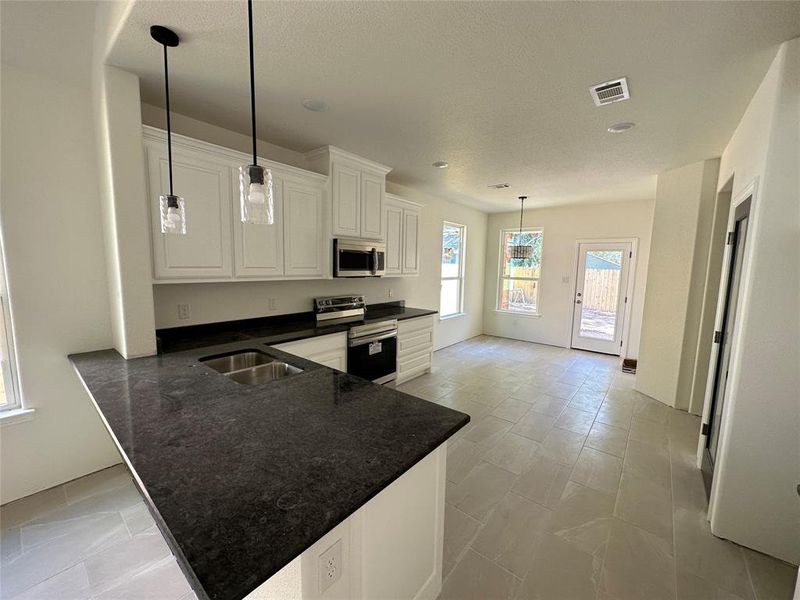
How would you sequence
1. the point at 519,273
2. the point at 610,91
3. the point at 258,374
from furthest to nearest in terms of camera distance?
1. the point at 519,273
2. the point at 258,374
3. the point at 610,91

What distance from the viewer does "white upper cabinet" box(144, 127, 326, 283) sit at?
7.23 ft

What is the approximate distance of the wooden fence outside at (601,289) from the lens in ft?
18.2

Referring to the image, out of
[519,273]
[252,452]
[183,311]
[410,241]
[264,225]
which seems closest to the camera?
[252,452]

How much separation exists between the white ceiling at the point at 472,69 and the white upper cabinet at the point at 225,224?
37cm

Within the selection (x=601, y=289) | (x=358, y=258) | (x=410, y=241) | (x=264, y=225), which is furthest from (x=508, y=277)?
(x=264, y=225)

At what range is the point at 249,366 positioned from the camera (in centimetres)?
240

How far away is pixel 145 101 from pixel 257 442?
102 inches

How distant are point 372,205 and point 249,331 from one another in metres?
1.83

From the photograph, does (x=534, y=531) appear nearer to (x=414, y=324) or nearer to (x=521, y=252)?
(x=414, y=324)

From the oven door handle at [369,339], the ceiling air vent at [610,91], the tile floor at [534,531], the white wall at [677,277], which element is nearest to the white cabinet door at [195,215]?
the oven door handle at [369,339]

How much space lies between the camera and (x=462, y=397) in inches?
150

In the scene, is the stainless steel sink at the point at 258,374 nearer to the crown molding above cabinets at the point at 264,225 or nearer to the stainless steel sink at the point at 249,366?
the stainless steel sink at the point at 249,366

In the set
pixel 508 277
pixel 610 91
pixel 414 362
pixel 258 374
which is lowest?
pixel 414 362

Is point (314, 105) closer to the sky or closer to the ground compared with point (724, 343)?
closer to the sky
